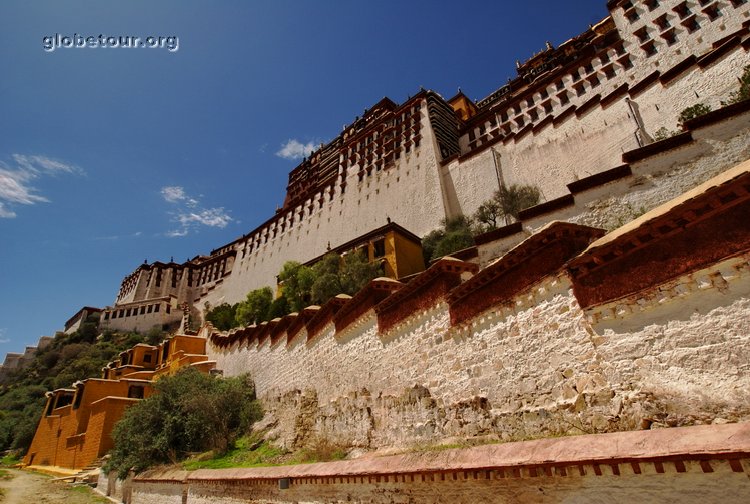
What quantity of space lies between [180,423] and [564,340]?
12.5 m

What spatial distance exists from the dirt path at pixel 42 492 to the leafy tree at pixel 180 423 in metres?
1.31

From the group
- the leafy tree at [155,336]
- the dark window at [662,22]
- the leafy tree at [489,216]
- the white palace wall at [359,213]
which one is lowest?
the leafy tree at [489,216]

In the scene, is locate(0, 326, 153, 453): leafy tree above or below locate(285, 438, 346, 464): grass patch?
above

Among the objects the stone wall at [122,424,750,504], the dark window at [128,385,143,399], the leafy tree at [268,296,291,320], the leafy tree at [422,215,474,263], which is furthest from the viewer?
the leafy tree at [268,296,291,320]

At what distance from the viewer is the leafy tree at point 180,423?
1306 cm

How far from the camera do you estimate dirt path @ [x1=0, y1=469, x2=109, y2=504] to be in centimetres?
1397

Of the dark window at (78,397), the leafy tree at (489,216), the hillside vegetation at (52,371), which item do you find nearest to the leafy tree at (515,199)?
the leafy tree at (489,216)

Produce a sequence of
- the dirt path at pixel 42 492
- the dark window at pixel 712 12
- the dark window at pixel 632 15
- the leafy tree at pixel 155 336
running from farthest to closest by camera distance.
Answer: the leafy tree at pixel 155 336 → the dark window at pixel 632 15 → the dark window at pixel 712 12 → the dirt path at pixel 42 492

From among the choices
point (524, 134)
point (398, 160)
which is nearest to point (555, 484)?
point (524, 134)

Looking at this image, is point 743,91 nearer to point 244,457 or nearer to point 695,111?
point 695,111

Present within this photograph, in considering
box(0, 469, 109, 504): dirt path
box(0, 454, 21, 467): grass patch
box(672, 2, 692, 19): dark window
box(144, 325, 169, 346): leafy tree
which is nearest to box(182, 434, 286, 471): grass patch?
box(0, 469, 109, 504): dirt path

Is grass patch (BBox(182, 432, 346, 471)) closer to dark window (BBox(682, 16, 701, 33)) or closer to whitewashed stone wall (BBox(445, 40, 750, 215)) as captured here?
whitewashed stone wall (BBox(445, 40, 750, 215))

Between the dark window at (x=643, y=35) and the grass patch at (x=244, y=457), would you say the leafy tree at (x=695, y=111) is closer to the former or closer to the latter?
the dark window at (x=643, y=35)

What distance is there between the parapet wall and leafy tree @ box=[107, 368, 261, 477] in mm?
4943
